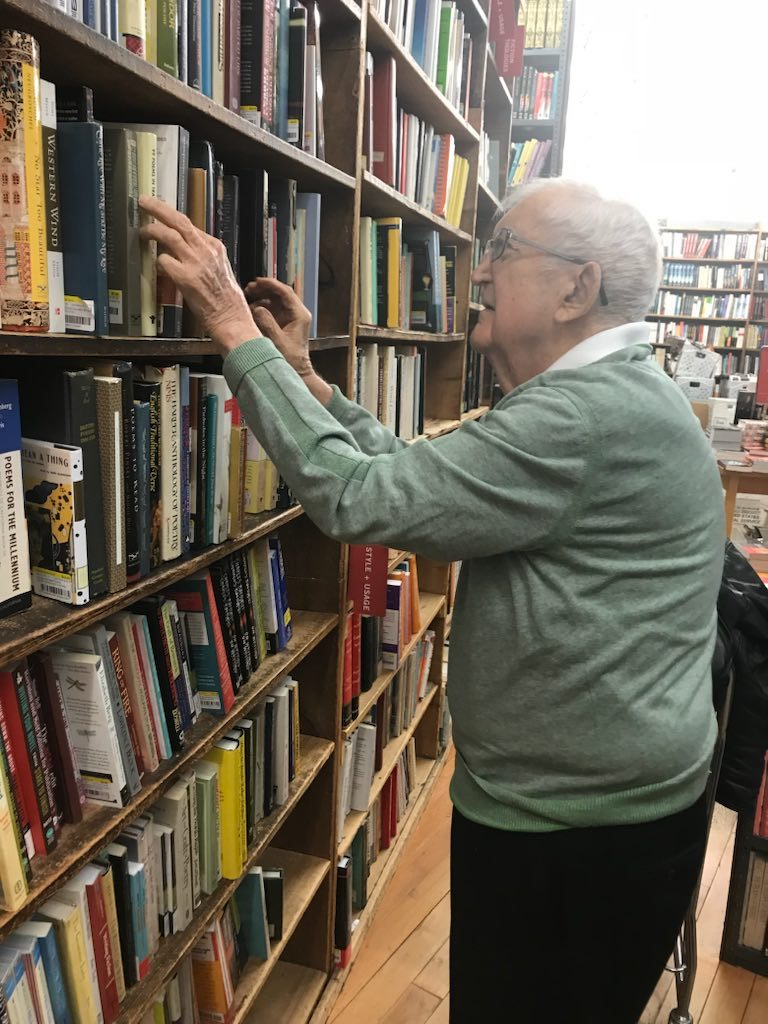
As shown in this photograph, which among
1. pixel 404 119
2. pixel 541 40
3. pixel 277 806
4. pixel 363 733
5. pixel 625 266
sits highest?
pixel 541 40

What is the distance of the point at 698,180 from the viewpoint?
7352 millimetres

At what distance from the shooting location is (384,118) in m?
1.73

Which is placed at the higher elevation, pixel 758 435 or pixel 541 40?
pixel 541 40

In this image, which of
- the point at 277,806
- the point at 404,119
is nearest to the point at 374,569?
the point at 277,806

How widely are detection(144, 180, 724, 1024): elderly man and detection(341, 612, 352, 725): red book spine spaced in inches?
24.6

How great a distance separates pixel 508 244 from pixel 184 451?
21.1 inches

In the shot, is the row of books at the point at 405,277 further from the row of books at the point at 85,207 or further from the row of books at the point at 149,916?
the row of books at the point at 149,916

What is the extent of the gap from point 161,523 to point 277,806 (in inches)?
28.5

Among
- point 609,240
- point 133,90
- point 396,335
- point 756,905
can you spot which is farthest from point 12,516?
point 756,905

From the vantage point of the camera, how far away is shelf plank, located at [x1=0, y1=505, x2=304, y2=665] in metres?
0.76

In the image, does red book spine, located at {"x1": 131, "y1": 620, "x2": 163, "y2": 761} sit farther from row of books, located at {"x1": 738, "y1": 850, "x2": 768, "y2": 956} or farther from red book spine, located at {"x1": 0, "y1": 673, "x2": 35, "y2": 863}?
row of books, located at {"x1": 738, "y1": 850, "x2": 768, "y2": 956}

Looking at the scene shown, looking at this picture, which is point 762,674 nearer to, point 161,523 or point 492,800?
point 492,800

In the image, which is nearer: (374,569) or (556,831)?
(556,831)

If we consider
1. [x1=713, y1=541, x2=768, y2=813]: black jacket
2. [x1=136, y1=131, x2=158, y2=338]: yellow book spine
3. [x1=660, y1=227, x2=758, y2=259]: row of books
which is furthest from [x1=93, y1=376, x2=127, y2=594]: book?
[x1=660, y1=227, x2=758, y2=259]: row of books
